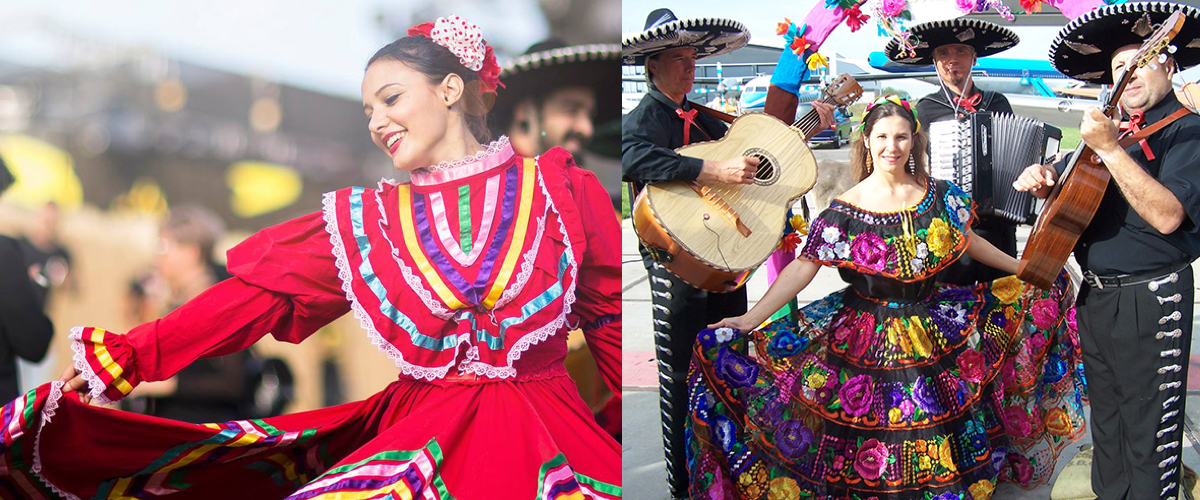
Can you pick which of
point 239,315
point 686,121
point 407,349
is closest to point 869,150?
point 686,121

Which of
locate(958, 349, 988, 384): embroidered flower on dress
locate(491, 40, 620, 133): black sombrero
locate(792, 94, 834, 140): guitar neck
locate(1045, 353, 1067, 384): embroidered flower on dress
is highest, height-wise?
locate(491, 40, 620, 133): black sombrero

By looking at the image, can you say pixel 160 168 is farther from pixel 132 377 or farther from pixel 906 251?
pixel 906 251

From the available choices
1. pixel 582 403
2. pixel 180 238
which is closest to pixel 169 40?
pixel 180 238

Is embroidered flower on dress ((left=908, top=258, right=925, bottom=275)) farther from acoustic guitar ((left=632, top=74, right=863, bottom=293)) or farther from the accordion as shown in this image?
the accordion

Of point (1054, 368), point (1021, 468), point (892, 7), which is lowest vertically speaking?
point (1021, 468)

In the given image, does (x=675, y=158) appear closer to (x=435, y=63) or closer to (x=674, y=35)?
(x=674, y=35)

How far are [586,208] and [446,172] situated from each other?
421 mm

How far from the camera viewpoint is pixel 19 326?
237 centimetres

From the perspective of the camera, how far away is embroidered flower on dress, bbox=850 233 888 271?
10.0 ft

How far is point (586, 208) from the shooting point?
102 inches

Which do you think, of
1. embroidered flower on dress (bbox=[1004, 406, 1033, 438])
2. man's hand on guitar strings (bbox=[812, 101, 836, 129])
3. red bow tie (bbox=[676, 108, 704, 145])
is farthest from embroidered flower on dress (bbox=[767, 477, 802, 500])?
man's hand on guitar strings (bbox=[812, 101, 836, 129])

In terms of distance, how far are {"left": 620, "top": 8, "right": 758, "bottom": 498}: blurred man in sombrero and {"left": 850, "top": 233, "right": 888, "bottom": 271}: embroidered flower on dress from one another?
1.51 feet

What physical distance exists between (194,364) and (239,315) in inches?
8.2

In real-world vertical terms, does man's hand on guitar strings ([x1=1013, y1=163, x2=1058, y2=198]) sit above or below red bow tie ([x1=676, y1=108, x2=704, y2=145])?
below
